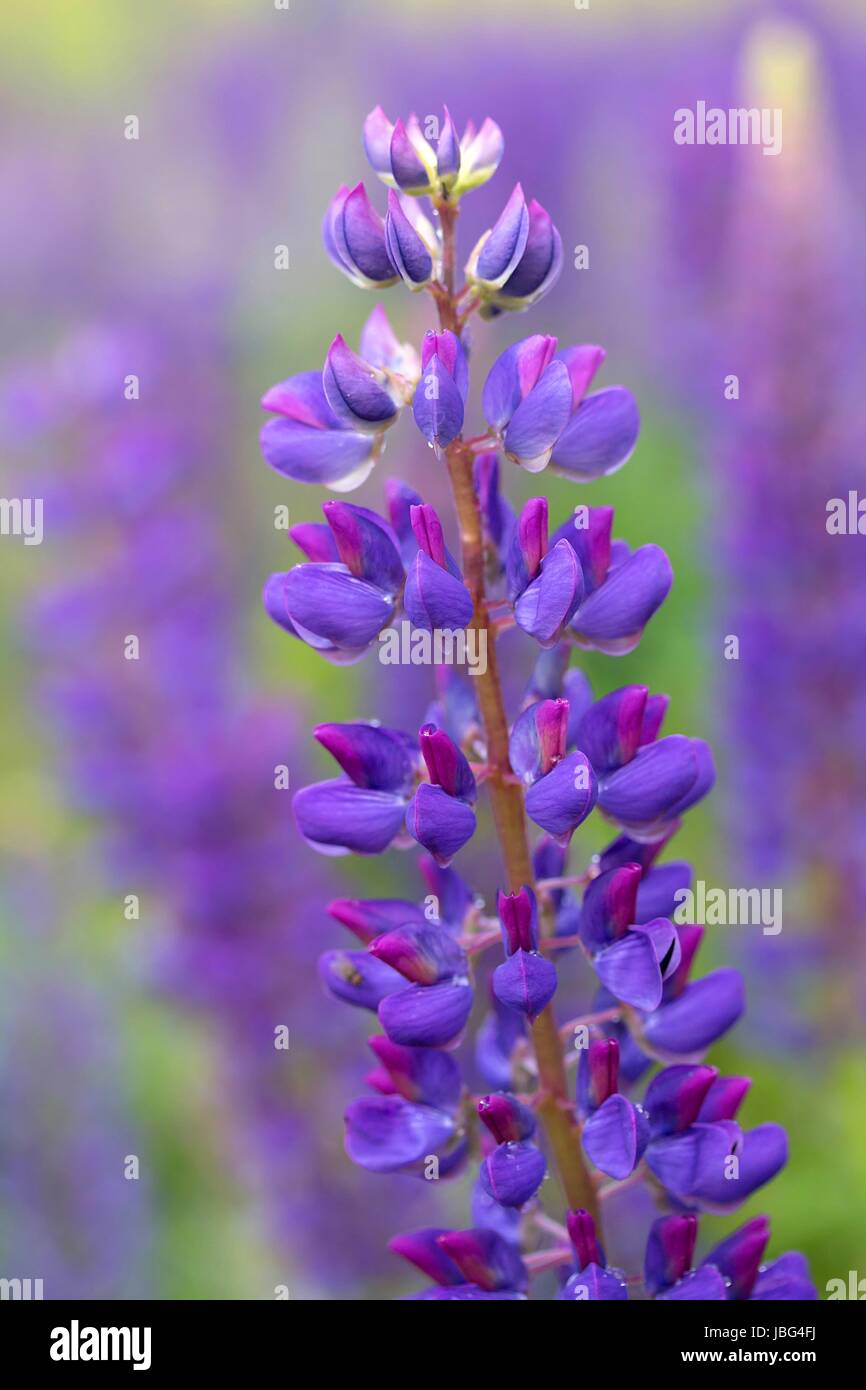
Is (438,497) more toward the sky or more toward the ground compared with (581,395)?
more toward the sky

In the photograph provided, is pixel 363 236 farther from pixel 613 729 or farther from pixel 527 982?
pixel 527 982

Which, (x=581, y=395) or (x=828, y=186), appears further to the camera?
(x=828, y=186)

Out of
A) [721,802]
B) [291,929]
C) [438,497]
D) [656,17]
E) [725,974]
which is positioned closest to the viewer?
[725,974]

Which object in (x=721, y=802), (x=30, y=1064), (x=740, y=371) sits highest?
(x=740, y=371)

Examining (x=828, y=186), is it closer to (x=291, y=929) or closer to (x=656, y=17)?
(x=291, y=929)

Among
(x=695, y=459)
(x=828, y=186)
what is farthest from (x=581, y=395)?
(x=695, y=459)

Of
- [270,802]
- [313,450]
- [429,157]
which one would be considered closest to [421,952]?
[313,450]

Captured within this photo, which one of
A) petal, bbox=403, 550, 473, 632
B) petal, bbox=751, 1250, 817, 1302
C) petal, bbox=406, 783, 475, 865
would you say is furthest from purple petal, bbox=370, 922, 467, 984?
petal, bbox=751, 1250, 817, 1302

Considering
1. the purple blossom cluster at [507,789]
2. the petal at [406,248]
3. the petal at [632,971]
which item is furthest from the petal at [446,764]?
the petal at [406,248]
